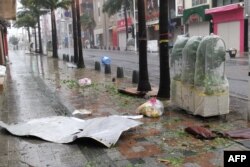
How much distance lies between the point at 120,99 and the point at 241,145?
529cm

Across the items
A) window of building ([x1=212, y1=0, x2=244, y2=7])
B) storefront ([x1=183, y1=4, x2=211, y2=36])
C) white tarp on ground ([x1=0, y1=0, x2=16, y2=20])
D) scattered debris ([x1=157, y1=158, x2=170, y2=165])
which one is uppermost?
window of building ([x1=212, y1=0, x2=244, y2=7])

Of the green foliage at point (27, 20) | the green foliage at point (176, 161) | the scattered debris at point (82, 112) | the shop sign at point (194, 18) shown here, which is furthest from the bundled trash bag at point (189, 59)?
the green foliage at point (27, 20)

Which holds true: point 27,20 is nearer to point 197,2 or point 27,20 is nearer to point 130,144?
point 197,2

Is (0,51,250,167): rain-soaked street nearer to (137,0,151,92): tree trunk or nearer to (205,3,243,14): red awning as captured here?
(137,0,151,92): tree trunk

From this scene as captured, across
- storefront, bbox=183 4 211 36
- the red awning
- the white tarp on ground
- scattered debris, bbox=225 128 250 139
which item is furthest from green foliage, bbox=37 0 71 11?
scattered debris, bbox=225 128 250 139

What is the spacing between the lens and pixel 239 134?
658cm

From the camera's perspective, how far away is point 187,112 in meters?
8.62

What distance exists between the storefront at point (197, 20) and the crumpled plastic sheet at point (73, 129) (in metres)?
33.7

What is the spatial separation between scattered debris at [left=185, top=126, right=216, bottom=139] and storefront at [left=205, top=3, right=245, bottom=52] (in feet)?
93.0

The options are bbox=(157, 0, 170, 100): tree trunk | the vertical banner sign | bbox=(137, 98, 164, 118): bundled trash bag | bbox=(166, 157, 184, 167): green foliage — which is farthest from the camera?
the vertical banner sign

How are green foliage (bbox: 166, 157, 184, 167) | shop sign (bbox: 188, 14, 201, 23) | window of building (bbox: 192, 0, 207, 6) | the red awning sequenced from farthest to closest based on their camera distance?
shop sign (bbox: 188, 14, 201, 23), window of building (bbox: 192, 0, 207, 6), the red awning, green foliage (bbox: 166, 157, 184, 167)

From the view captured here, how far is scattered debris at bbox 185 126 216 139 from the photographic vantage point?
6.47 meters

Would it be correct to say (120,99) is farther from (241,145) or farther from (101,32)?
(101,32)

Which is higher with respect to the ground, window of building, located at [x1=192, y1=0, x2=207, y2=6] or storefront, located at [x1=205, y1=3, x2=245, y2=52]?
window of building, located at [x1=192, y1=0, x2=207, y2=6]
